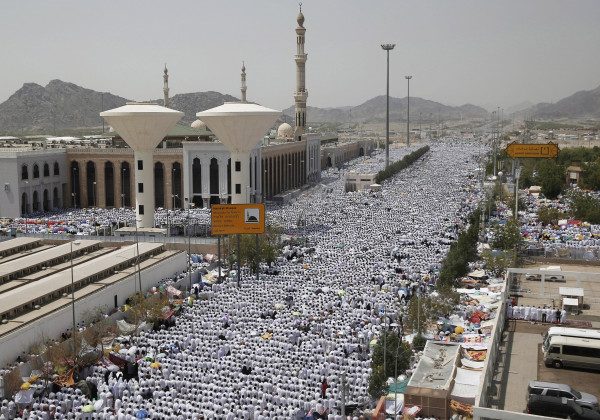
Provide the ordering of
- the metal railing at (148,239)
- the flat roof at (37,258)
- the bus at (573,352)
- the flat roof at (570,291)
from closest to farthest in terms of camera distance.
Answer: the bus at (573,352) → the flat roof at (570,291) → the flat roof at (37,258) → the metal railing at (148,239)

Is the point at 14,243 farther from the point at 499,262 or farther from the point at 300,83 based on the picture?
the point at 300,83

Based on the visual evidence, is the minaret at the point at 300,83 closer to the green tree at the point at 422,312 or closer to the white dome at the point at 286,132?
the white dome at the point at 286,132

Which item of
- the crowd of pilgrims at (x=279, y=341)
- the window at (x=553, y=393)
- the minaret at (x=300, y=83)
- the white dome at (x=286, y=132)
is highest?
the minaret at (x=300, y=83)

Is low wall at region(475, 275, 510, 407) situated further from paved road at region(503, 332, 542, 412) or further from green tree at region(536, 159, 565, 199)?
green tree at region(536, 159, 565, 199)

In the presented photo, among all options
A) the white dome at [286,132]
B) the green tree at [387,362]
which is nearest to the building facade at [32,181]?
the white dome at [286,132]

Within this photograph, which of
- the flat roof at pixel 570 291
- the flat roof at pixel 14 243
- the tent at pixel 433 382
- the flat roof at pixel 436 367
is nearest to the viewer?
the tent at pixel 433 382

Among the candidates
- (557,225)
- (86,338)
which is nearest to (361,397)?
(86,338)

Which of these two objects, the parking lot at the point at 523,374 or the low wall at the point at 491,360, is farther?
the parking lot at the point at 523,374

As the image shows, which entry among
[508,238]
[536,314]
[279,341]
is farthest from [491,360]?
[508,238]

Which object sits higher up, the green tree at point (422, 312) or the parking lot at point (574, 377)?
the parking lot at point (574, 377)
